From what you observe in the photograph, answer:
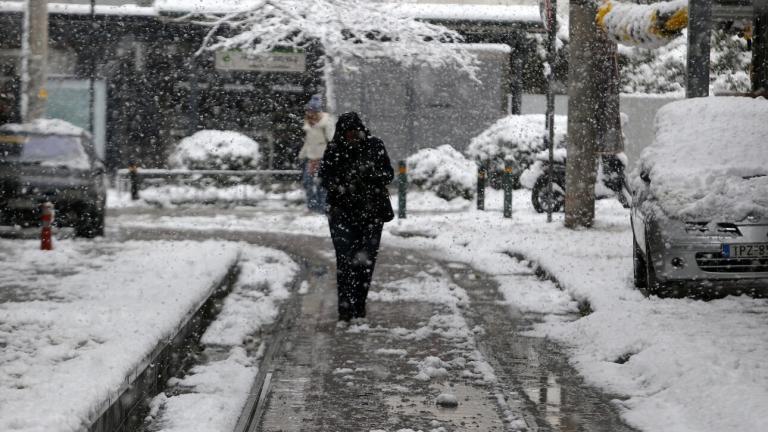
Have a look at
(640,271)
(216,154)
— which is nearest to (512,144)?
(216,154)

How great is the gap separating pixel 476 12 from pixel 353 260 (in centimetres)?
2296

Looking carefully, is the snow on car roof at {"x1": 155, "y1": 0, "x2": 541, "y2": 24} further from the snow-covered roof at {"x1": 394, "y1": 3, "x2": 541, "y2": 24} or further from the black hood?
the black hood

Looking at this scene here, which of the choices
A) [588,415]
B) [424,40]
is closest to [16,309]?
[588,415]

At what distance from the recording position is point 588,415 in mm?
6285

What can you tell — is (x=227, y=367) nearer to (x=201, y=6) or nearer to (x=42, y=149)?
(x=42, y=149)

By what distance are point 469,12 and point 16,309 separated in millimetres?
24060

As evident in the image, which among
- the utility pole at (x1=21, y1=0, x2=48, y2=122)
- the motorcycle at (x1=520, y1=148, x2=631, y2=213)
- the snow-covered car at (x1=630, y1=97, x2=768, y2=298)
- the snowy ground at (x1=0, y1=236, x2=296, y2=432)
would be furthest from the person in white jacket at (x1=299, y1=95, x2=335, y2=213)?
the snow-covered car at (x1=630, y1=97, x2=768, y2=298)

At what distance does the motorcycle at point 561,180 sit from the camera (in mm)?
20484

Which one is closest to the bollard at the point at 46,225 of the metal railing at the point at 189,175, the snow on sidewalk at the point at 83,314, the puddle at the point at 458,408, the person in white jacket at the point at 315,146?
the snow on sidewalk at the point at 83,314

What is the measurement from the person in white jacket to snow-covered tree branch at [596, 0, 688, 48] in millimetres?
5771

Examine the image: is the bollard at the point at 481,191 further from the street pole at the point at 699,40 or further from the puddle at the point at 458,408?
the puddle at the point at 458,408

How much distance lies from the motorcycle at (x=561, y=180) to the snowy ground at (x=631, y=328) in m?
2.92

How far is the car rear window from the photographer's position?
1631cm

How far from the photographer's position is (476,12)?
31531mm
